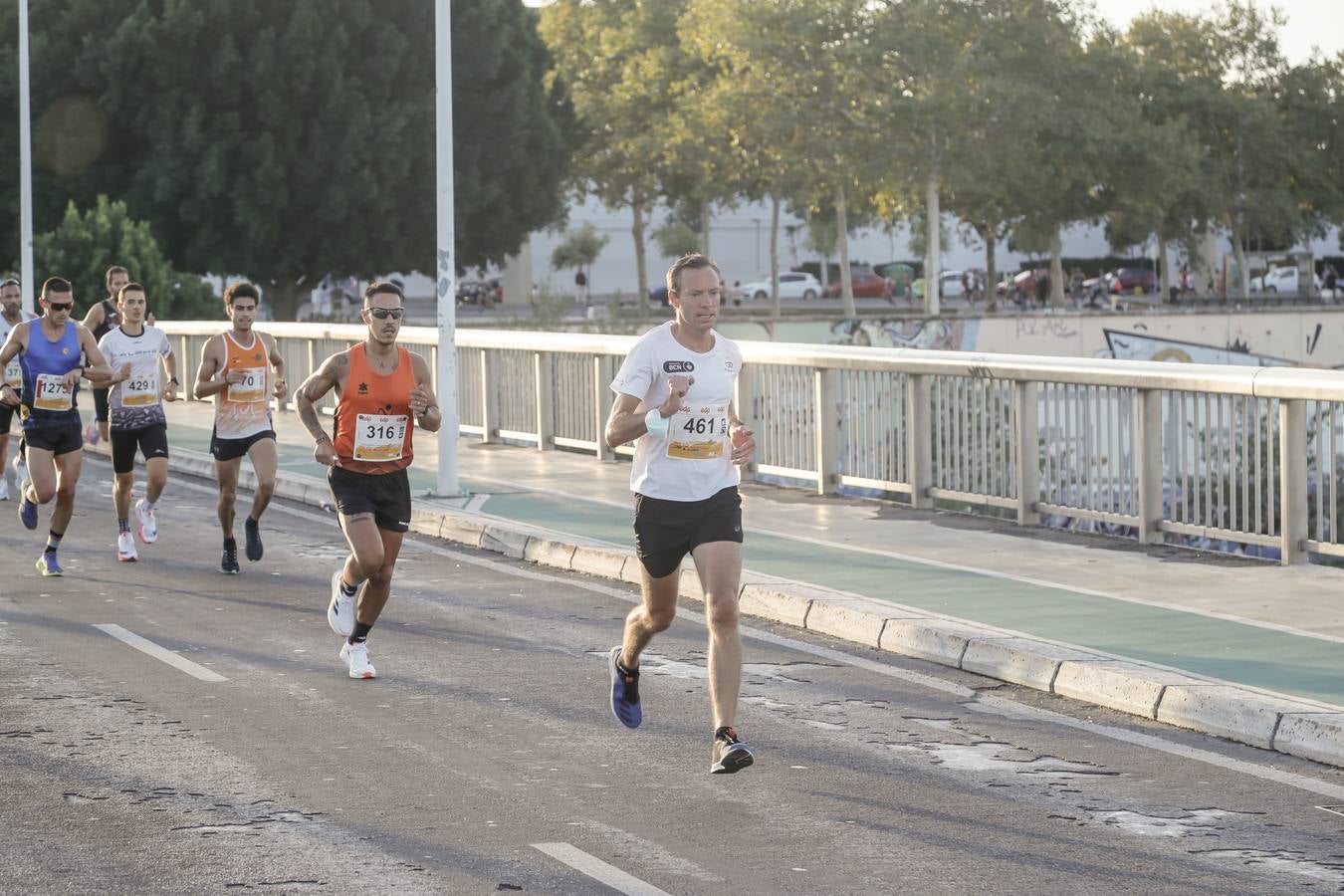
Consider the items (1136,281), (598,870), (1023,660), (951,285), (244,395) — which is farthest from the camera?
→ (951,285)

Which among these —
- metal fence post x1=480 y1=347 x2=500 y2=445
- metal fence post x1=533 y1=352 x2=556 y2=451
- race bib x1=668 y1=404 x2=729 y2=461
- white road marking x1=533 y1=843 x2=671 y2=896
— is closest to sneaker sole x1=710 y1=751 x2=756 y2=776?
white road marking x1=533 y1=843 x2=671 y2=896

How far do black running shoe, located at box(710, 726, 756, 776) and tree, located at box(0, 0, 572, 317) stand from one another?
4110 centimetres

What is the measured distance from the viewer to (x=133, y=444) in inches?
570

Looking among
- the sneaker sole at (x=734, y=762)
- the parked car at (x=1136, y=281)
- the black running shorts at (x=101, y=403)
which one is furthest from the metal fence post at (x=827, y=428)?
the parked car at (x=1136, y=281)

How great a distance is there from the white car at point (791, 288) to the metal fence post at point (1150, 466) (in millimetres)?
82966

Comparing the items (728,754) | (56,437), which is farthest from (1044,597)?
(56,437)

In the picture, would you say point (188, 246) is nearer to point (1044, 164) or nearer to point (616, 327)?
point (616, 327)

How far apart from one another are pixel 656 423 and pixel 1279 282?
297ft

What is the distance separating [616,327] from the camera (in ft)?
152

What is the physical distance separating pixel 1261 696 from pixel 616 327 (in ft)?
125

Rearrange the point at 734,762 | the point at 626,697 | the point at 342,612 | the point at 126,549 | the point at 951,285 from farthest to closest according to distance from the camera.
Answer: the point at 951,285, the point at 126,549, the point at 342,612, the point at 626,697, the point at 734,762

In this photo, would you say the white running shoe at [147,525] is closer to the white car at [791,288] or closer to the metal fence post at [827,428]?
the metal fence post at [827,428]

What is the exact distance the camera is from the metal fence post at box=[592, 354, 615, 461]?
20.0 m

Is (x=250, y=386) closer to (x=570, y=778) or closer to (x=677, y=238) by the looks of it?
(x=570, y=778)
